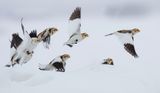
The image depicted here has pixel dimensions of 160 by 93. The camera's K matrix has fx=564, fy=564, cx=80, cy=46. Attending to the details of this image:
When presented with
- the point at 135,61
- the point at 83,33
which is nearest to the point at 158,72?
the point at 135,61

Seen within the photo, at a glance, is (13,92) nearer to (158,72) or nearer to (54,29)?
(54,29)

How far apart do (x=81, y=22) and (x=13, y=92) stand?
9.8 inches

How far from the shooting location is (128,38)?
4.46 feet

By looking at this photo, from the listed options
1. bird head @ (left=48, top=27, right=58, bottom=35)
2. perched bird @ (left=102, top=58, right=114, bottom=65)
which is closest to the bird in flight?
bird head @ (left=48, top=27, right=58, bottom=35)

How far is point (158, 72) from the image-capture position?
1.29 meters

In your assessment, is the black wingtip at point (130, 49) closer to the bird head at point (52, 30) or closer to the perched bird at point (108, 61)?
the perched bird at point (108, 61)

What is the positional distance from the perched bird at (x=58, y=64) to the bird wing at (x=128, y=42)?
14 cm

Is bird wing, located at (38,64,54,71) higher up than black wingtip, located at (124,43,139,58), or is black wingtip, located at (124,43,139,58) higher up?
black wingtip, located at (124,43,139,58)

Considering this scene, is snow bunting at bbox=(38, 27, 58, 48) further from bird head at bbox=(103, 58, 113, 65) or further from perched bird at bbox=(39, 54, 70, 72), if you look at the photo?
bird head at bbox=(103, 58, 113, 65)

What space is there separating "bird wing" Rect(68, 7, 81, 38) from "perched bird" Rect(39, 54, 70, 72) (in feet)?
0.21

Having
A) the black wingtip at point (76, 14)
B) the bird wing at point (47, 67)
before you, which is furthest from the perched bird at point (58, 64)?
the black wingtip at point (76, 14)

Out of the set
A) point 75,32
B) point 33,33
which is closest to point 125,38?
point 75,32

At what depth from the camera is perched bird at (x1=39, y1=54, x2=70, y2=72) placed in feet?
4.45

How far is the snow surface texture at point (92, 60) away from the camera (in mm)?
1295
